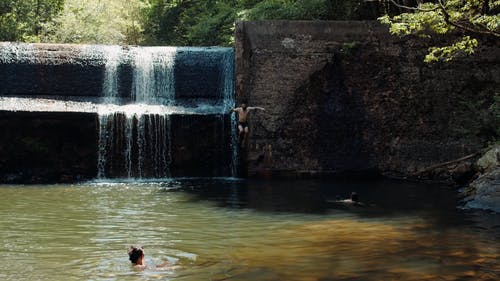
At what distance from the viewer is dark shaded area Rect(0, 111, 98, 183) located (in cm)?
1417

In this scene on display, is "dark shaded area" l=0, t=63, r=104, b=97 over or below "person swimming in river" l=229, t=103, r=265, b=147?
over

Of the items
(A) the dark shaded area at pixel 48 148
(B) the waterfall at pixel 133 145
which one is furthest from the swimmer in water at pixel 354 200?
(A) the dark shaded area at pixel 48 148

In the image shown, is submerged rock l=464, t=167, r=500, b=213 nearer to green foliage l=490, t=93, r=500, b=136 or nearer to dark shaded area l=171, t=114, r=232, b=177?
green foliage l=490, t=93, r=500, b=136

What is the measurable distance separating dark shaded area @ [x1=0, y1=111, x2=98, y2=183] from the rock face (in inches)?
142

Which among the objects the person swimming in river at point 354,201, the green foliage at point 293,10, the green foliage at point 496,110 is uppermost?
the green foliage at point 293,10

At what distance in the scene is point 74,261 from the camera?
20.5 feet

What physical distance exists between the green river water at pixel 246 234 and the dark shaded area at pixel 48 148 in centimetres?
221

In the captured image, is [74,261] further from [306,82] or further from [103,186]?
[306,82]

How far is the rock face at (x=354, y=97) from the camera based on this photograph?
1420 cm

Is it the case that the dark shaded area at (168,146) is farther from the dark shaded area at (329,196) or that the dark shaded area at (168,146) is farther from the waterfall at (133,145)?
the dark shaded area at (329,196)

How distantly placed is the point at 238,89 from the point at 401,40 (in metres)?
3.86

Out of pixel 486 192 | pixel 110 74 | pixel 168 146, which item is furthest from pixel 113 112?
pixel 486 192

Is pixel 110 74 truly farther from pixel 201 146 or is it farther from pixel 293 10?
pixel 293 10

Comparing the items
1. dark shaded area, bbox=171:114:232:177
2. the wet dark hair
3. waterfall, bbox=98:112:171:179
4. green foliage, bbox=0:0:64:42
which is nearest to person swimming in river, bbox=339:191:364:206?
dark shaded area, bbox=171:114:232:177
